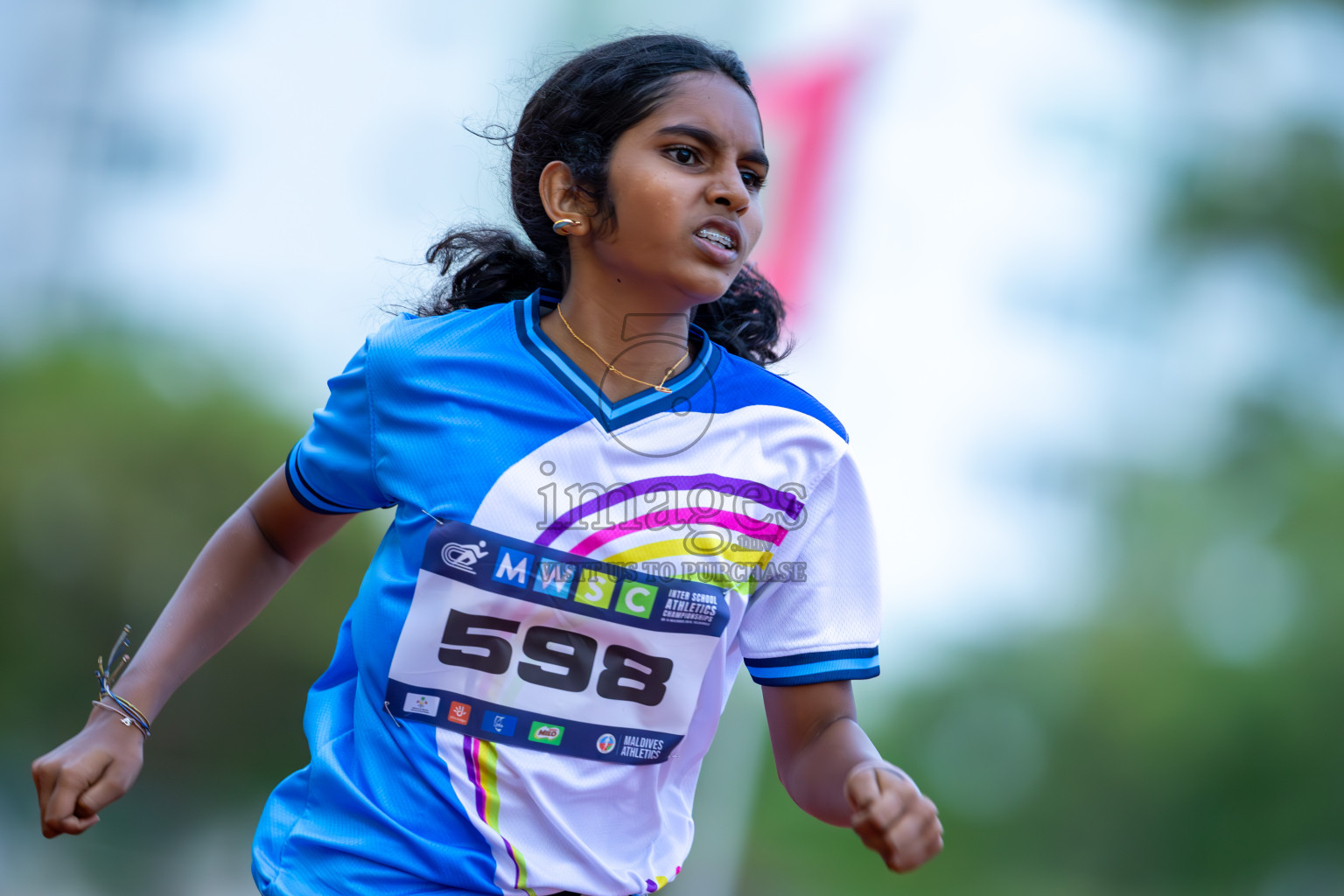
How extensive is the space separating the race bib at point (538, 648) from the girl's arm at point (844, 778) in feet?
0.55

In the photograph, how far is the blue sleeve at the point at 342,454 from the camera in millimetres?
1560

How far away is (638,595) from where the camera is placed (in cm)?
138

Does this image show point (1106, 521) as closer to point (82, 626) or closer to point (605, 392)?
point (82, 626)

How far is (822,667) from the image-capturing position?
4.71 feet

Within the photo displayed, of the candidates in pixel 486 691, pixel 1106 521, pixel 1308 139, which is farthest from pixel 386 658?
pixel 1308 139

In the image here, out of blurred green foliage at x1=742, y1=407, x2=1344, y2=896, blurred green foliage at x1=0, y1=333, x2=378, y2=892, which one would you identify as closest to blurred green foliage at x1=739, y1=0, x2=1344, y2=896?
blurred green foliage at x1=742, y1=407, x2=1344, y2=896

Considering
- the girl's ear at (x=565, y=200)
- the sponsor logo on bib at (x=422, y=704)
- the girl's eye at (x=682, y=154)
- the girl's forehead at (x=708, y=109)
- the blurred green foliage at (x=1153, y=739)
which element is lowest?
the blurred green foliage at (x=1153, y=739)

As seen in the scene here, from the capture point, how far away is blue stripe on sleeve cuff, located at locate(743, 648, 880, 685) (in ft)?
4.71

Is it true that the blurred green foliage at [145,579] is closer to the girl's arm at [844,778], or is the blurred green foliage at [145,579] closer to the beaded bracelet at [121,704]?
the beaded bracelet at [121,704]

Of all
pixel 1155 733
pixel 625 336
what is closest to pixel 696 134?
pixel 625 336

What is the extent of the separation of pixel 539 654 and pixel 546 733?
0.30 ft

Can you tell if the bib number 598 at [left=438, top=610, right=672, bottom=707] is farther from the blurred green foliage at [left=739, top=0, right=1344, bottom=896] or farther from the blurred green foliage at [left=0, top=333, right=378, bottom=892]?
the blurred green foliage at [left=739, top=0, right=1344, bottom=896]

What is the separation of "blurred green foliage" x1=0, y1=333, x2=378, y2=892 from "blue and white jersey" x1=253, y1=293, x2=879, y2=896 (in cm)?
485

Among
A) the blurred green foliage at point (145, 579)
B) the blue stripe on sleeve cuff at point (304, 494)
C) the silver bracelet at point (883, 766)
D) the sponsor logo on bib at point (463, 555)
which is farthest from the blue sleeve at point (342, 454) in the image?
the blurred green foliage at point (145, 579)
